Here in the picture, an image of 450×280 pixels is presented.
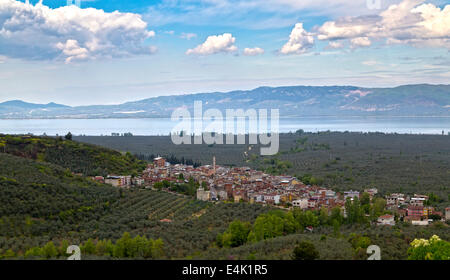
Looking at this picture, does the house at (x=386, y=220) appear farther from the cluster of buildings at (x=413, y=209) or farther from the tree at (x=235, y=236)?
the tree at (x=235, y=236)

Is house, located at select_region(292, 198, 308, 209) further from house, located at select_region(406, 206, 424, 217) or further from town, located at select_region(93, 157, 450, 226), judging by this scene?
house, located at select_region(406, 206, 424, 217)

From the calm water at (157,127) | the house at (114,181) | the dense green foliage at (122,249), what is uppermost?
the calm water at (157,127)

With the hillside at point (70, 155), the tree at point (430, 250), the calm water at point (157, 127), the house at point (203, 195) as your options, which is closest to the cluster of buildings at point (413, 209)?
the tree at point (430, 250)

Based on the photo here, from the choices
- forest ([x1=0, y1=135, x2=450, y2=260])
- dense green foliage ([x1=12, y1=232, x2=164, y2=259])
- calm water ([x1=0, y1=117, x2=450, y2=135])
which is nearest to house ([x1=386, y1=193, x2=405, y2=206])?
forest ([x1=0, y1=135, x2=450, y2=260])

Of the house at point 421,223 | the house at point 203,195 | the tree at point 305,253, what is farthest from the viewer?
the house at point 203,195

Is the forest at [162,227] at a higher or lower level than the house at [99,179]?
lower

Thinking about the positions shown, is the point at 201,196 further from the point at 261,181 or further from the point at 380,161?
the point at 380,161
